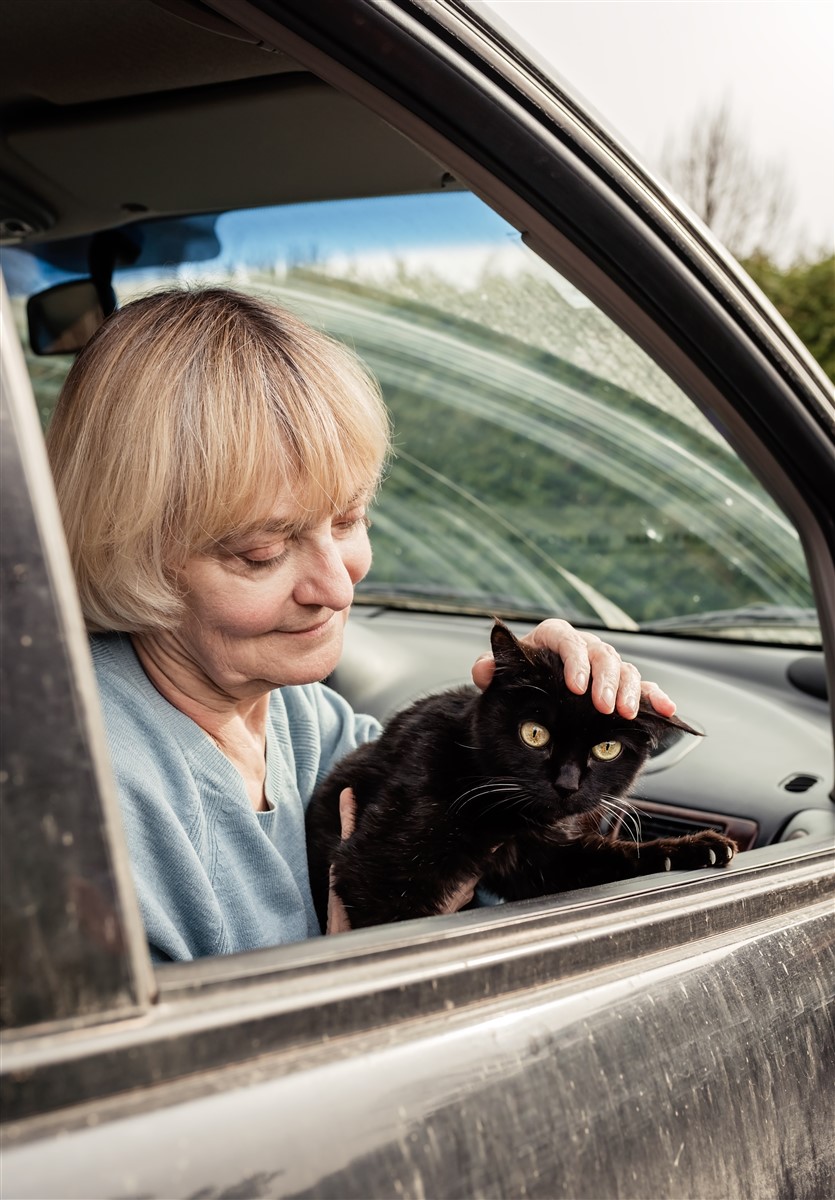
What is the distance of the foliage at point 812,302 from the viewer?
10.7 meters

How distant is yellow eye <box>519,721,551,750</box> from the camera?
2.00 meters

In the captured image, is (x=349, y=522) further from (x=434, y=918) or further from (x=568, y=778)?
(x=434, y=918)

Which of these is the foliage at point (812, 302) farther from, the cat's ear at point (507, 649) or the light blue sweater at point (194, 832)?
the light blue sweater at point (194, 832)

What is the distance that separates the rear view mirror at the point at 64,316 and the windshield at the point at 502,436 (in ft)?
0.15

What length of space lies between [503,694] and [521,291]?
1420 mm

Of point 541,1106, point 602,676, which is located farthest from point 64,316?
point 541,1106

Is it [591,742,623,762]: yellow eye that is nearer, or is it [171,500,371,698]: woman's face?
[171,500,371,698]: woman's face

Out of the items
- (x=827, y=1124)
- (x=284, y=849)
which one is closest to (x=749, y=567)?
(x=284, y=849)

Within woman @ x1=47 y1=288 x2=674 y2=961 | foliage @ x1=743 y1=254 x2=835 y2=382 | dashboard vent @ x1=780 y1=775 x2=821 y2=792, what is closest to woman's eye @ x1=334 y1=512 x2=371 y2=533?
woman @ x1=47 y1=288 x2=674 y2=961

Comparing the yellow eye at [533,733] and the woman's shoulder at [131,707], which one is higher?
the woman's shoulder at [131,707]

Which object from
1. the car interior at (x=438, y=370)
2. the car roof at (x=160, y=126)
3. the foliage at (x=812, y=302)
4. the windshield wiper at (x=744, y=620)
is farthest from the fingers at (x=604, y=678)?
the foliage at (x=812, y=302)

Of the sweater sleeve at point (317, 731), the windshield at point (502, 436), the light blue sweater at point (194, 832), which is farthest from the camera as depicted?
the windshield at point (502, 436)

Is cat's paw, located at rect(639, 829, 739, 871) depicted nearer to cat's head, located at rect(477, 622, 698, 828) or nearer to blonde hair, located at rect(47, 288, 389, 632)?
cat's head, located at rect(477, 622, 698, 828)

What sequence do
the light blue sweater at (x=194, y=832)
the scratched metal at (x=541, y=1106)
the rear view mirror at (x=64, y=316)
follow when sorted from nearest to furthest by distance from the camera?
the scratched metal at (x=541, y=1106) < the light blue sweater at (x=194, y=832) < the rear view mirror at (x=64, y=316)
